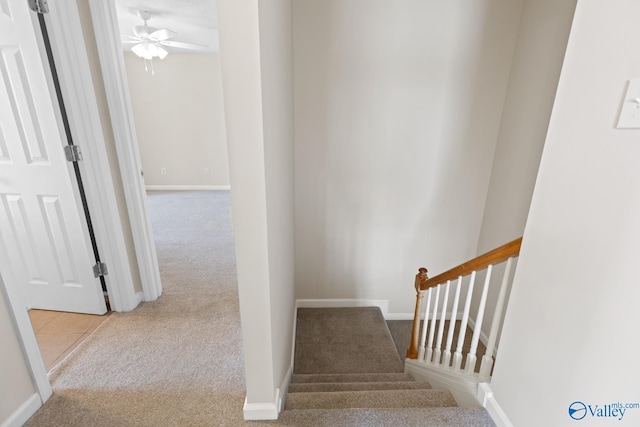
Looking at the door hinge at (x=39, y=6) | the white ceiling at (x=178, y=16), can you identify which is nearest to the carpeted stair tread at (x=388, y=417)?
the door hinge at (x=39, y=6)

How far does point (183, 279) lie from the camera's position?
2752 millimetres

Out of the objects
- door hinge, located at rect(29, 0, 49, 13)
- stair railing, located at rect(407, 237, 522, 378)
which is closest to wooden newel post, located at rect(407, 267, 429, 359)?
stair railing, located at rect(407, 237, 522, 378)

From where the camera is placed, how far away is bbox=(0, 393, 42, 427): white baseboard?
1330 millimetres

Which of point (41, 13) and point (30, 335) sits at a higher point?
point (41, 13)

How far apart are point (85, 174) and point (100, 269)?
2.15ft

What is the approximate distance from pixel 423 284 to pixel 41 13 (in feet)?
8.92

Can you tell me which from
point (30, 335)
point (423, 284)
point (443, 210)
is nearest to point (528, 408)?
point (423, 284)

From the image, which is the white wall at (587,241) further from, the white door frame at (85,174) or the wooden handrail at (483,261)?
the white door frame at (85,174)

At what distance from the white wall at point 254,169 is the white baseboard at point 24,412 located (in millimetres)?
1010

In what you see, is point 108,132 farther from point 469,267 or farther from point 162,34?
point 162,34

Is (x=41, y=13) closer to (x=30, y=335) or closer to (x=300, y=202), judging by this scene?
(x=30, y=335)

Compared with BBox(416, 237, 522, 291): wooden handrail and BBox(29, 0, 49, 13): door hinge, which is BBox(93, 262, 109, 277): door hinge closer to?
BBox(29, 0, 49, 13): door hinge

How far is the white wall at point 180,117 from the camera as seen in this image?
5.56 metres

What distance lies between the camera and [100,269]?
2.10 meters
